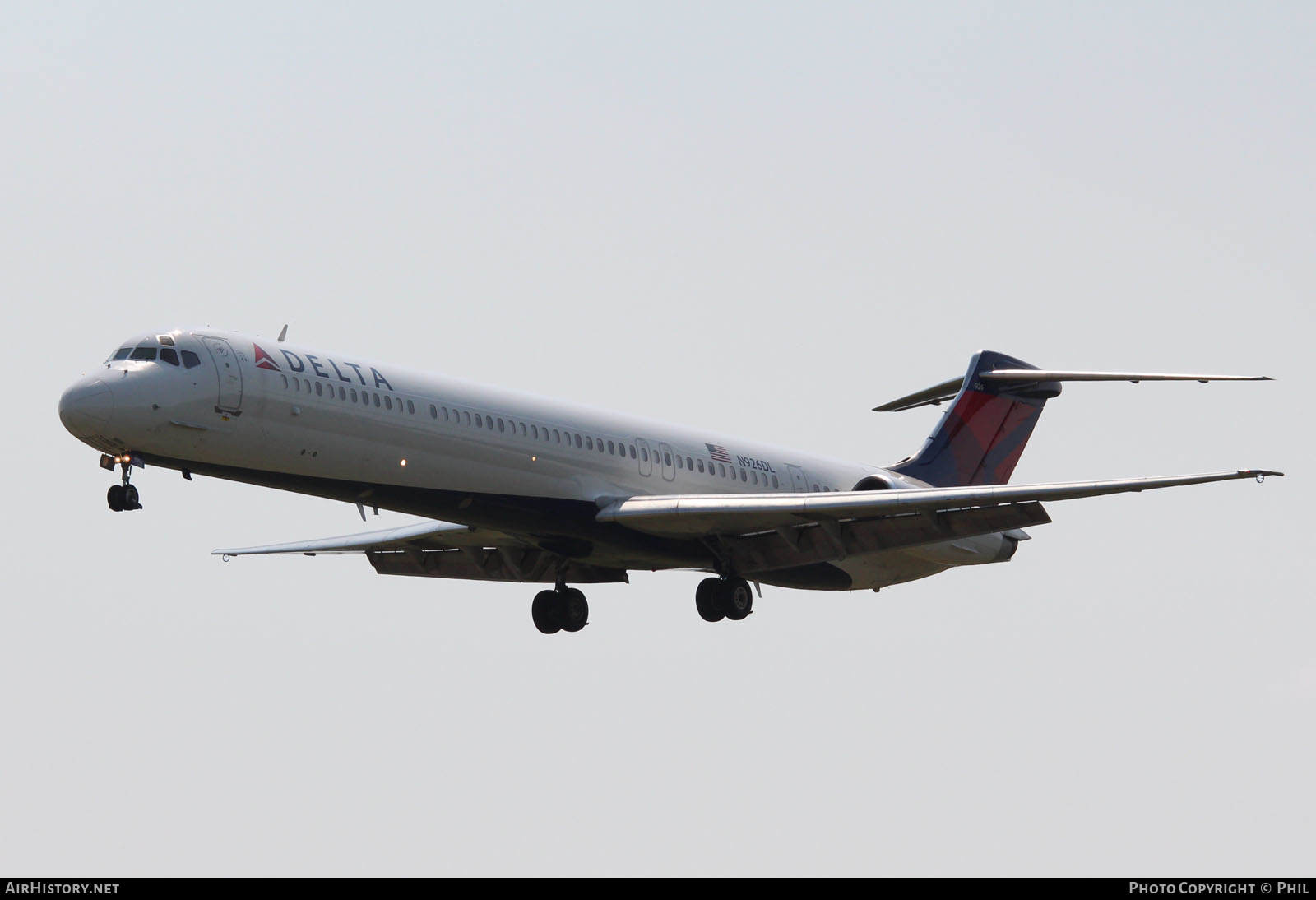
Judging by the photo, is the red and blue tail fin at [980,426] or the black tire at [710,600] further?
the red and blue tail fin at [980,426]

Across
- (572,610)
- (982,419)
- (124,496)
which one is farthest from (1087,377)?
(124,496)

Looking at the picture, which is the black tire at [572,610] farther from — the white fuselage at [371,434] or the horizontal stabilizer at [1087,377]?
the horizontal stabilizer at [1087,377]

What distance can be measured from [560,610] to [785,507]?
529 centimetres

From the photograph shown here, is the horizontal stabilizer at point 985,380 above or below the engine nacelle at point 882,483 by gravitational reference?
above

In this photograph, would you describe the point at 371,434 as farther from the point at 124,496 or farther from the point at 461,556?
the point at 461,556

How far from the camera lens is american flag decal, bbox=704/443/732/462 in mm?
29239

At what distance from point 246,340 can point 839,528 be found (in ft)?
29.4

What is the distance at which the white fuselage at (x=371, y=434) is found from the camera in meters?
23.0

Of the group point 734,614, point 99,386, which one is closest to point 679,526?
point 734,614

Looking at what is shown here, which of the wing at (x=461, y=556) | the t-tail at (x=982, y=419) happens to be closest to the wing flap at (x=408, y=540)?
the wing at (x=461, y=556)

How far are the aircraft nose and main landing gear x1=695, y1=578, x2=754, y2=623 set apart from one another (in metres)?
9.57

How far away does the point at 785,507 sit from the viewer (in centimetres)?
2622

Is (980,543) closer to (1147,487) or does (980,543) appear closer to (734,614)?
(734,614)

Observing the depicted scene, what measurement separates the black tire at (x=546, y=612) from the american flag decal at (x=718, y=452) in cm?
346
